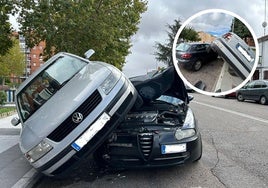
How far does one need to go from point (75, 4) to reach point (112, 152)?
4976mm

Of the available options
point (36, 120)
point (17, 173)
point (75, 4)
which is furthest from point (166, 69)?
point (75, 4)

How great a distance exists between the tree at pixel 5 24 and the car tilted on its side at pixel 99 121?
3.41 metres

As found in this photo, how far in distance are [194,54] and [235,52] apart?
526 millimetres

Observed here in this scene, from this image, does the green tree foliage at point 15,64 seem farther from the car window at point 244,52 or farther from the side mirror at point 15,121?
the car window at point 244,52

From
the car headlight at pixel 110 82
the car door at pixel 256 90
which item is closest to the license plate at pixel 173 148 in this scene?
the car headlight at pixel 110 82

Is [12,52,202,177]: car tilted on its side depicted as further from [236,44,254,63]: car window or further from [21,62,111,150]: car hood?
[236,44,254,63]: car window

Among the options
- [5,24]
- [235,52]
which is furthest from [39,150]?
[5,24]

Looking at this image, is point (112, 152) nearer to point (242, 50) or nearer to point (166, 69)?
point (166, 69)

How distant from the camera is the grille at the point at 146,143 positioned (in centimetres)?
446

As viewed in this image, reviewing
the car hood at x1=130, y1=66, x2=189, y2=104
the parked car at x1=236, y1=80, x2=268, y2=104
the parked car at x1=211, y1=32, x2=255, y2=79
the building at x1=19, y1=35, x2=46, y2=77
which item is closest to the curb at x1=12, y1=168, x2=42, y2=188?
the car hood at x1=130, y1=66, x2=189, y2=104

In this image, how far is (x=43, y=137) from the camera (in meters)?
4.09

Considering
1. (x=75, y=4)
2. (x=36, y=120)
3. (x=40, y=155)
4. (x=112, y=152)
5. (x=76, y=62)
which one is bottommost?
(x=112, y=152)

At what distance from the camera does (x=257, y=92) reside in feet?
64.6

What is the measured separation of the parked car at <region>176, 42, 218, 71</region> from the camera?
3.20 meters
